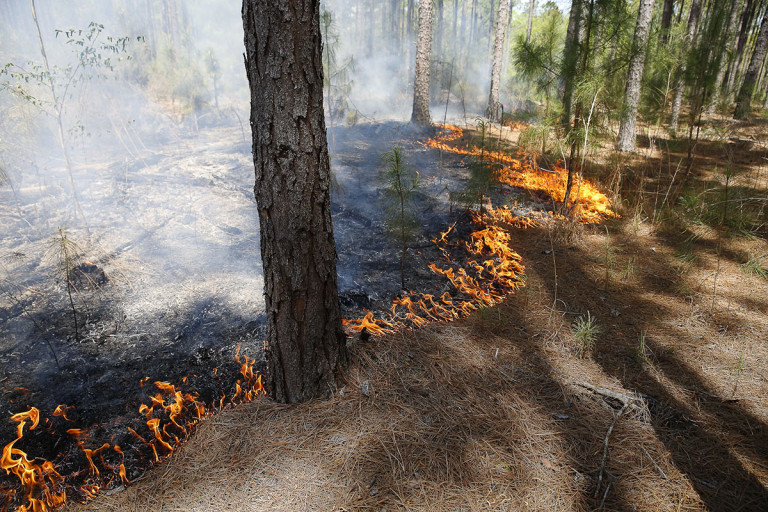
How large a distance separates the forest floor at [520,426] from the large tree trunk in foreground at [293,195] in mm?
288

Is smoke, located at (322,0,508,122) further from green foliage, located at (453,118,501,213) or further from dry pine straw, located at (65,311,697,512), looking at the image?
dry pine straw, located at (65,311,697,512)

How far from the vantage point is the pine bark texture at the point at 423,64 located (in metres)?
9.09

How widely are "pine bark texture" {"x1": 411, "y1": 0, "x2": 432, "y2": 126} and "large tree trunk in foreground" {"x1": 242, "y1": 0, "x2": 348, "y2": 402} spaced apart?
827 centimetres

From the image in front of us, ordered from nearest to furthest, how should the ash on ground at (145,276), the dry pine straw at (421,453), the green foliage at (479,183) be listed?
the dry pine straw at (421,453), the ash on ground at (145,276), the green foliage at (479,183)

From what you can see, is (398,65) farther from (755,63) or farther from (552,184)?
(552,184)

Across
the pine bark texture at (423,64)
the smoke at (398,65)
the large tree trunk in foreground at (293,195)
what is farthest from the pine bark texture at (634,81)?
the large tree trunk in foreground at (293,195)

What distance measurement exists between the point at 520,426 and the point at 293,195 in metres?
1.66

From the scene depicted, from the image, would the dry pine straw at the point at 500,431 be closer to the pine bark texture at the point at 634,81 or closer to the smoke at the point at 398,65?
the smoke at the point at 398,65

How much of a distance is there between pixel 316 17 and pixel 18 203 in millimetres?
6006

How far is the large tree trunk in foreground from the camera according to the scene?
5.60 feet

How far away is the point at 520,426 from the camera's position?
198 cm

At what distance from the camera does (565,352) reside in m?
2.63

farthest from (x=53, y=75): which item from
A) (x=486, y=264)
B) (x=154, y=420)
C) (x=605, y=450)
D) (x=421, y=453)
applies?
(x=605, y=450)

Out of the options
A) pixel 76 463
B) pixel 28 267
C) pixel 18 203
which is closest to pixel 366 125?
pixel 18 203
